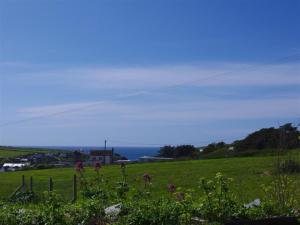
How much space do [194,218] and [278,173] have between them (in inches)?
80.7

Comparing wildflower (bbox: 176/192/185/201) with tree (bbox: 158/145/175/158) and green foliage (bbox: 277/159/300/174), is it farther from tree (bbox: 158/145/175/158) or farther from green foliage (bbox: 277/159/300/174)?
tree (bbox: 158/145/175/158)

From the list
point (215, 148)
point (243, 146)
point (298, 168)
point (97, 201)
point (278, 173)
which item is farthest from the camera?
point (215, 148)

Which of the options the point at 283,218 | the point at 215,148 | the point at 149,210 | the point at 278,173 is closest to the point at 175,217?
the point at 149,210

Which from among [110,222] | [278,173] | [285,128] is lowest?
[110,222]

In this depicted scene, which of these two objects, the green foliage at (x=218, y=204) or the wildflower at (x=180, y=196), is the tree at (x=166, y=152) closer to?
the wildflower at (x=180, y=196)

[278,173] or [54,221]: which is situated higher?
[278,173]

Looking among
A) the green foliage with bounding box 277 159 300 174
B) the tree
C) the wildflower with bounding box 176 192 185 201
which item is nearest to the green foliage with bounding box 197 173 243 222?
the wildflower with bounding box 176 192 185 201

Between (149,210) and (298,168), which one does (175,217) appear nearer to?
(149,210)

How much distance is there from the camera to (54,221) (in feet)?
30.9

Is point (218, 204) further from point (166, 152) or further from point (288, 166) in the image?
point (166, 152)

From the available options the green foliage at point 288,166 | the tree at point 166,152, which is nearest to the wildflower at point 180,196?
the green foliage at point 288,166

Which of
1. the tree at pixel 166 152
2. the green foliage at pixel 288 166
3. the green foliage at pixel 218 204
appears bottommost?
the green foliage at pixel 218 204

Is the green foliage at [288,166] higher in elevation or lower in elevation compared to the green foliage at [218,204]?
higher

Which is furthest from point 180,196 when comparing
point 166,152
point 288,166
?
point 166,152
